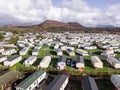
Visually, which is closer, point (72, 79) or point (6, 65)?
point (72, 79)

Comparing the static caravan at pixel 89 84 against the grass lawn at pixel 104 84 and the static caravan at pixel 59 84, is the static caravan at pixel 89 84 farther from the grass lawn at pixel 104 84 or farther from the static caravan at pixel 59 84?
the static caravan at pixel 59 84

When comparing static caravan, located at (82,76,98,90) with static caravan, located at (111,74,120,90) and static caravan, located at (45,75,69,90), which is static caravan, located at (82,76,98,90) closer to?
static caravan, located at (45,75,69,90)

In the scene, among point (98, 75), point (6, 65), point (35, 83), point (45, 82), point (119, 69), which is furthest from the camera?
point (6, 65)

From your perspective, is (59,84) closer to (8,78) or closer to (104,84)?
(104,84)

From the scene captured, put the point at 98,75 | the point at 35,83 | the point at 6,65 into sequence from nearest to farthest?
the point at 35,83, the point at 98,75, the point at 6,65

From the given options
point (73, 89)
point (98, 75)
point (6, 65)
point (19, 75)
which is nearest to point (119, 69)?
point (98, 75)

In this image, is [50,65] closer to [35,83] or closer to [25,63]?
[25,63]

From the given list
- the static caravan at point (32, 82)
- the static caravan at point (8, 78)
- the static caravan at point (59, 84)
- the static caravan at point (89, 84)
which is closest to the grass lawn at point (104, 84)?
the static caravan at point (89, 84)

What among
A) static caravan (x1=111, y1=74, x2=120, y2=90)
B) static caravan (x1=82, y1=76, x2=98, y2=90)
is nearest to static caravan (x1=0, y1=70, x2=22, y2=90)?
static caravan (x1=82, y1=76, x2=98, y2=90)

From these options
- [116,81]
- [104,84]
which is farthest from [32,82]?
[116,81]
